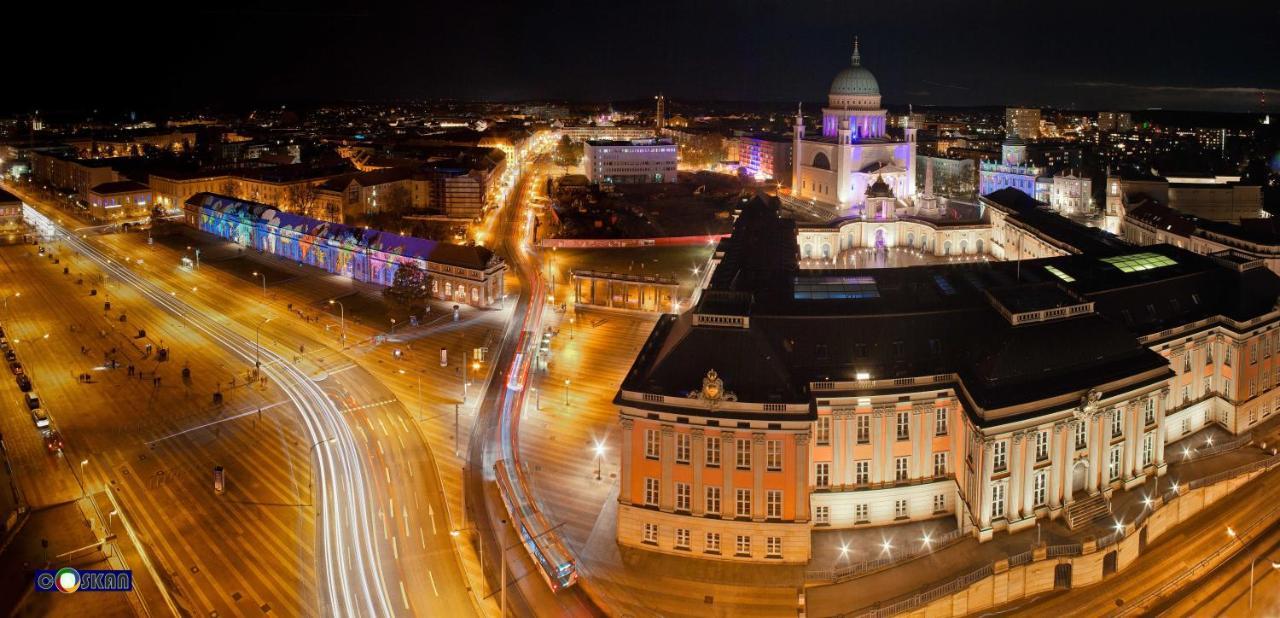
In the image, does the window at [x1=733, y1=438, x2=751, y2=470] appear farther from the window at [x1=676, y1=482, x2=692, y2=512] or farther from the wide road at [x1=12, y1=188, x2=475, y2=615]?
the wide road at [x1=12, y1=188, x2=475, y2=615]

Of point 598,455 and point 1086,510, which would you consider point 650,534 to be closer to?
point 598,455

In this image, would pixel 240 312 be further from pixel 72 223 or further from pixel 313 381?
pixel 72 223

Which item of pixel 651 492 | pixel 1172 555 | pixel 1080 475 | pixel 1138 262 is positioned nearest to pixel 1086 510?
pixel 1080 475

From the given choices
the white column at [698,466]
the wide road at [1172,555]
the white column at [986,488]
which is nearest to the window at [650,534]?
the white column at [698,466]

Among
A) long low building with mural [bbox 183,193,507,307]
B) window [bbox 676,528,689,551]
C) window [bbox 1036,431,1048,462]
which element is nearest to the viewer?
window [bbox 676,528,689,551]

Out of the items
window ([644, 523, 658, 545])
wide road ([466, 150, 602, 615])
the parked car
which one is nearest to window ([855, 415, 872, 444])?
window ([644, 523, 658, 545])

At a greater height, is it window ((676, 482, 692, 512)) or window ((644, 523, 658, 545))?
window ((676, 482, 692, 512))

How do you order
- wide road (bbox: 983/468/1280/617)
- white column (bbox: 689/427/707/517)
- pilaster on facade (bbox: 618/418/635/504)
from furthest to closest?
1. pilaster on facade (bbox: 618/418/635/504)
2. white column (bbox: 689/427/707/517)
3. wide road (bbox: 983/468/1280/617)
